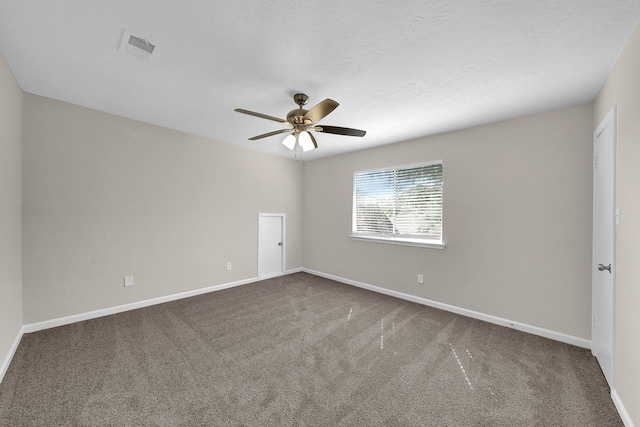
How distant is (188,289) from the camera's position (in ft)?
12.6

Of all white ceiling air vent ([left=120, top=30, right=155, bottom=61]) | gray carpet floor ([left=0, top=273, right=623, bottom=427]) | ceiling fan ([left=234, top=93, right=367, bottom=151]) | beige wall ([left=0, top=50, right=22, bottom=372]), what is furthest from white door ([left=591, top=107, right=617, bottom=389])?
beige wall ([left=0, top=50, right=22, bottom=372])

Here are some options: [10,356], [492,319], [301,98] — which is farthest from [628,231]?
[10,356]

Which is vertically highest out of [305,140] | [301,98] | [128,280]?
[301,98]

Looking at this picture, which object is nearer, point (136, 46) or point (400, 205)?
point (136, 46)

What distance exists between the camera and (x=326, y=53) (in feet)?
6.02

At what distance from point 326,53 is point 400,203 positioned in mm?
2736

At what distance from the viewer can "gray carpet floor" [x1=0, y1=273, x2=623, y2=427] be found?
5.26ft

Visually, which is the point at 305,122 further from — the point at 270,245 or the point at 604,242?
the point at 270,245

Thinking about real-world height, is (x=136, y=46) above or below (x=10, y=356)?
above

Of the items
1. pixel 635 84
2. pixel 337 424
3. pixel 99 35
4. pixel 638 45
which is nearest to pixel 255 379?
pixel 337 424

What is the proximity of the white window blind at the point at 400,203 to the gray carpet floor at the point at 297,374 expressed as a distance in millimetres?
1337

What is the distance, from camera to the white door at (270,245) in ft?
15.9

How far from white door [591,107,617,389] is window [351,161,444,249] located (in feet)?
4.89

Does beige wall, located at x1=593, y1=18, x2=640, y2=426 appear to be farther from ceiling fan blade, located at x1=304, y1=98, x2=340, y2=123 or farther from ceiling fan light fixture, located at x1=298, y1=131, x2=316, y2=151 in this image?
ceiling fan light fixture, located at x1=298, y1=131, x2=316, y2=151
